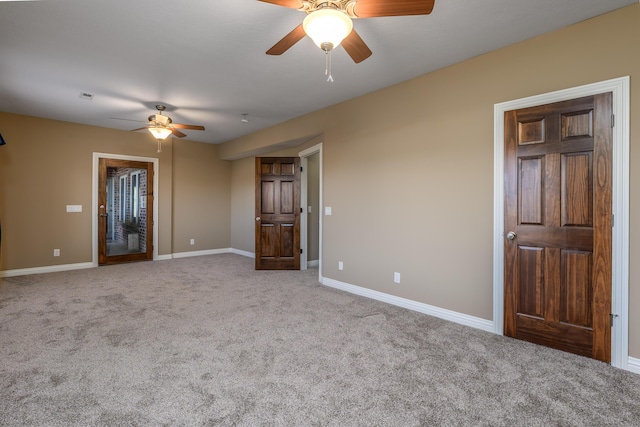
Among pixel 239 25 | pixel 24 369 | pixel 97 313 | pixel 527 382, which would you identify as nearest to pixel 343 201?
pixel 239 25

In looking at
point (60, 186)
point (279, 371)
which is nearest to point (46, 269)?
point (60, 186)

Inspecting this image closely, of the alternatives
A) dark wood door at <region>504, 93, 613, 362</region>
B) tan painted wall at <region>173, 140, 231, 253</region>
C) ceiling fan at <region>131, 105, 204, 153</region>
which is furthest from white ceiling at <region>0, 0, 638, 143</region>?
tan painted wall at <region>173, 140, 231, 253</region>

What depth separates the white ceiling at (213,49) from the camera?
2.37 m

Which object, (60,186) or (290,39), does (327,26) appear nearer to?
(290,39)

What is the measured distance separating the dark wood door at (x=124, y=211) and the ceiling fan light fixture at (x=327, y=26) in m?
5.91

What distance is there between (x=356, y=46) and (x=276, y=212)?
401 cm

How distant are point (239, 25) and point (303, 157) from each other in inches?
131

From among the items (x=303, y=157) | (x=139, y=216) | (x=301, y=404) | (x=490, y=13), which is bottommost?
(x=301, y=404)

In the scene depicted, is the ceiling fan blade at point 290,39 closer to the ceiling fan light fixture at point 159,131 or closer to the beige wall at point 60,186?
the ceiling fan light fixture at point 159,131

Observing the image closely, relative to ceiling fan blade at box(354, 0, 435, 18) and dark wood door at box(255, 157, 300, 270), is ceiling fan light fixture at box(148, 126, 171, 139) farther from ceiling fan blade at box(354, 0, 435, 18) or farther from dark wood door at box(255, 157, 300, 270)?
ceiling fan blade at box(354, 0, 435, 18)

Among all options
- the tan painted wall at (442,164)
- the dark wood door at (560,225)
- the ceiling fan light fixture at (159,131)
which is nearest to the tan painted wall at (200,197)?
the ceiling fan light fixture at (159,131)

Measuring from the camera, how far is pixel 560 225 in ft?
8.51

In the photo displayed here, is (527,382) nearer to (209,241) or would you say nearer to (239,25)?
(239,25)

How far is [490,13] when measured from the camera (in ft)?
7.84
